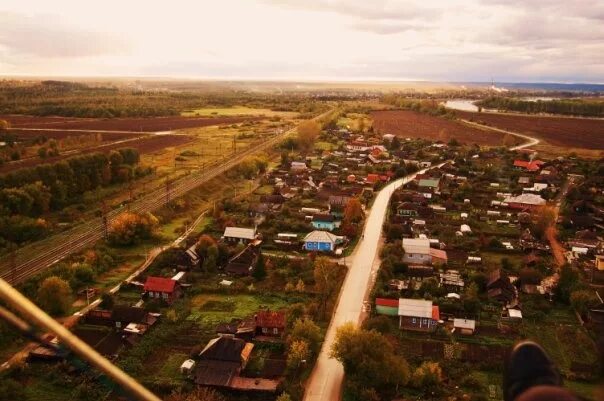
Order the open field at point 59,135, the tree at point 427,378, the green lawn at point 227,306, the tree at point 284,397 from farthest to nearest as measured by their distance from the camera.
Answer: the open field at point 59,135 → the green lawn at point 227,306 → the tree at point 427,378 → the tree at point 284,397

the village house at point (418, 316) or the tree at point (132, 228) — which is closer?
the village house at point (418, 316)

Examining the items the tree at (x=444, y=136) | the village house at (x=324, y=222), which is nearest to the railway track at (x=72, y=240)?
the village house at (x=324, y=222)

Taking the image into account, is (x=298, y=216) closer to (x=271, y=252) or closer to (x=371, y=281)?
(x=271, y=252)

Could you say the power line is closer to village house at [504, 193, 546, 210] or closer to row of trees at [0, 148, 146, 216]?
row of trees at [0, 148, 146, 216]

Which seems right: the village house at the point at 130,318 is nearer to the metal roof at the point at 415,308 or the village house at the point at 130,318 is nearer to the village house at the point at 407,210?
the metal roof at the point at 415,308

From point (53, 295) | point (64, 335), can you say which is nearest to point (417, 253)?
point (53, 295)

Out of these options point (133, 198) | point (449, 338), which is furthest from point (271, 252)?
point (133, 198)

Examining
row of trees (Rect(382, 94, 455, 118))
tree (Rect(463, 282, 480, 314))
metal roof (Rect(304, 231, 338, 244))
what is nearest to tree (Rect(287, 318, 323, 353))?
tree (Rect(463, 282, 480, 314))
